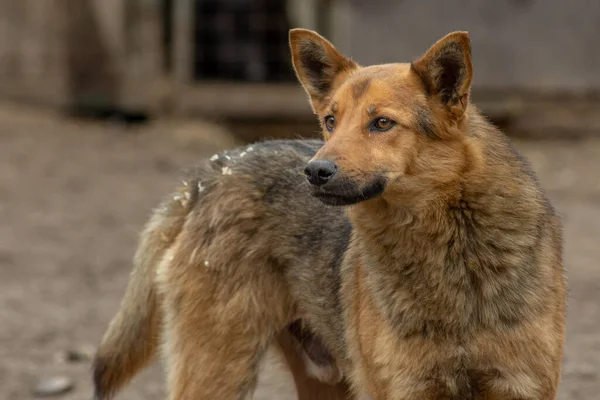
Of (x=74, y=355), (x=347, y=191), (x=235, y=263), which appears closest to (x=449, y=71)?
(x=347, y=191)

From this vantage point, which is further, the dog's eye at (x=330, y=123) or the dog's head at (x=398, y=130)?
the dog's eye at (x=330, y=123)

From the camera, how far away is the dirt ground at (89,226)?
5.82 m

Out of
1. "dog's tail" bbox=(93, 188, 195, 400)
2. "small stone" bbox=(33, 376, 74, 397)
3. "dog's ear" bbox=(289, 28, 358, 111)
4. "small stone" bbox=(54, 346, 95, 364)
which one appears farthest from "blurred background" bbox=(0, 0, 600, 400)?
"dog's ear" bbox=(289, 28, 358, 111)

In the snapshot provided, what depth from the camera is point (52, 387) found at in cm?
536

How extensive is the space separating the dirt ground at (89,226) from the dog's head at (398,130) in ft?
7.17

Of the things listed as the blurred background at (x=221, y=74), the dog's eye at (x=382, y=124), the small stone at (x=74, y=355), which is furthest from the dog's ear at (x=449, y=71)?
the blurred background at (x=221, y=74)

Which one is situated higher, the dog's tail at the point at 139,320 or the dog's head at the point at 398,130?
the dog's head at the point at 398,130

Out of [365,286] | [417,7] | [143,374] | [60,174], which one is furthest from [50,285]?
[417,7]

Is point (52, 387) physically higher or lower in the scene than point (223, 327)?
lower

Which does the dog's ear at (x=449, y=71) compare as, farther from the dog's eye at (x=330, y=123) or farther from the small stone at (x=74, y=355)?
the small stone at (x=74, y=355)

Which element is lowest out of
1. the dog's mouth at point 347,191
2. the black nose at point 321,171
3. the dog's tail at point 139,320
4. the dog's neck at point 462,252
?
the dog's tail at point 139,320

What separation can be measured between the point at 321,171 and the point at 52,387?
272 centimetres

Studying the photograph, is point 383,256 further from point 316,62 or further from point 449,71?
point 316,62

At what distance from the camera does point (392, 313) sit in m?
3.59
